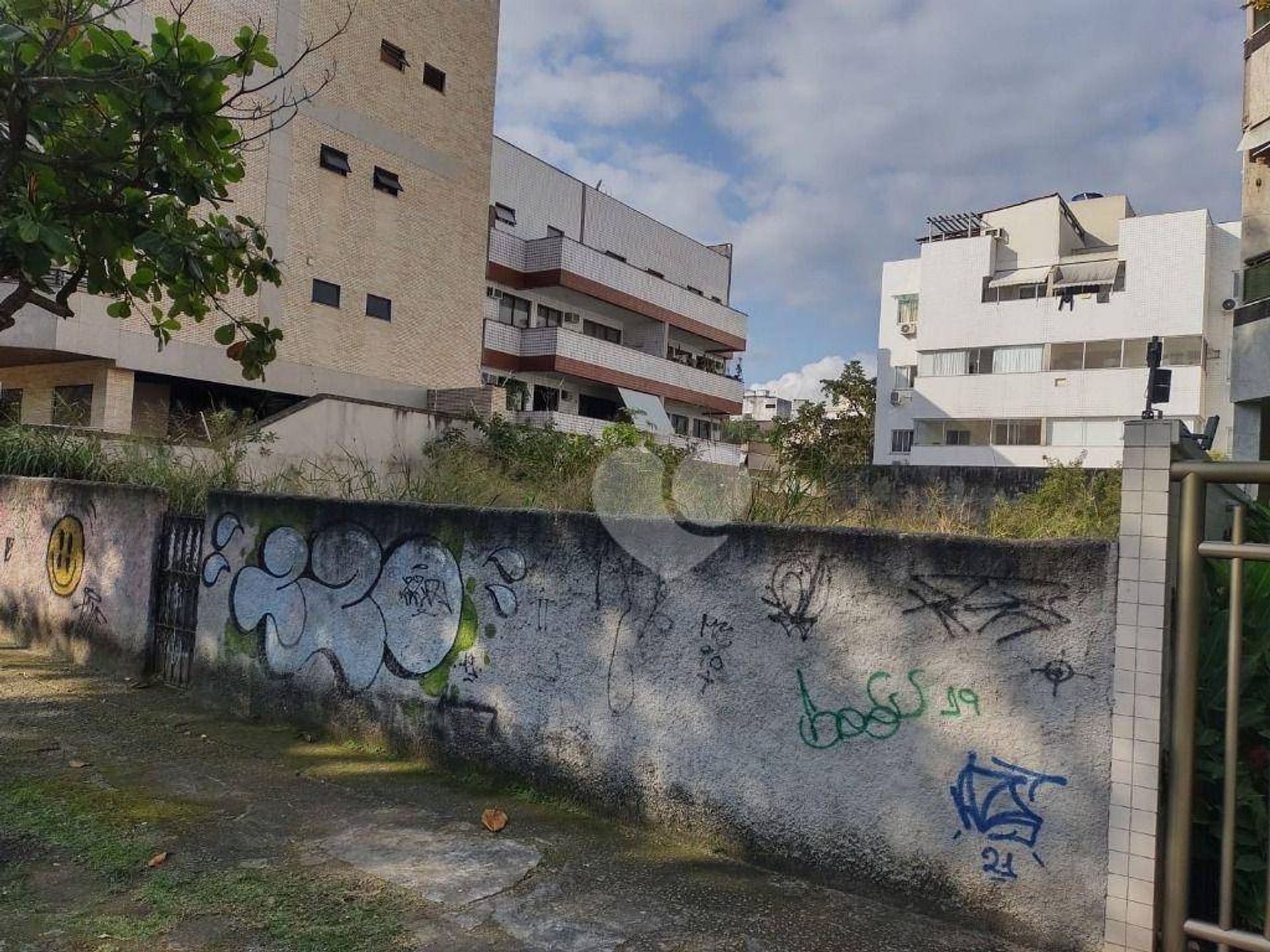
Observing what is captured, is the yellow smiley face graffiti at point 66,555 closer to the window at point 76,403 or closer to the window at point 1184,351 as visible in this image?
the window at point 76,403

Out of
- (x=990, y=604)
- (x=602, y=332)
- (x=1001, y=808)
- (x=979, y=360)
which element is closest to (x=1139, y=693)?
(x=990, y=604)

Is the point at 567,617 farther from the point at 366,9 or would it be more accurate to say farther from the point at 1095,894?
the point at 366,9

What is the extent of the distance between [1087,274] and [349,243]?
963 inches

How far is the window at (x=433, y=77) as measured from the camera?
22.8m

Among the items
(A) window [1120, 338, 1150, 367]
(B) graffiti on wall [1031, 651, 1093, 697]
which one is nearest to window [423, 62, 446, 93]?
(A) window [1120, 338, 1150, 367]

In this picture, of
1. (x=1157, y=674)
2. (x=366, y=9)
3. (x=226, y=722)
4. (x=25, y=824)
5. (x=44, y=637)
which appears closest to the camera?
(x=1157, y=674)

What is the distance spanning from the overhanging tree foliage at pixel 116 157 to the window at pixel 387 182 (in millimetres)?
17247

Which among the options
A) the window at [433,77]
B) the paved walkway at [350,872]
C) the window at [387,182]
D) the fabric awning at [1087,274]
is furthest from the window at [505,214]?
the paved walkway at [350,872]

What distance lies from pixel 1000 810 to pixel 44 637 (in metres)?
8.61

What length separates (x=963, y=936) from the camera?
3496mm

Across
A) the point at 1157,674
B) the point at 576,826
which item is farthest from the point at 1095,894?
the point at 576,826

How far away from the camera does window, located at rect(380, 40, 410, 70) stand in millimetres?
21531

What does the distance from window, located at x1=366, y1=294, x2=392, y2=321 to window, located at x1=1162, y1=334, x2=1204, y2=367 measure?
77.9ft

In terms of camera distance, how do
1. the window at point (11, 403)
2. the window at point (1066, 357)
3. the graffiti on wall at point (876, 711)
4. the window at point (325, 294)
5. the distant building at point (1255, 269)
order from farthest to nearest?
1. the window at point (1066, 357)
2. the window at point (325, 294)
3. the window at point (11, 403)
4. the distant building at point (1255, 269)
5. the graffiti on wall at point (876, 711)
